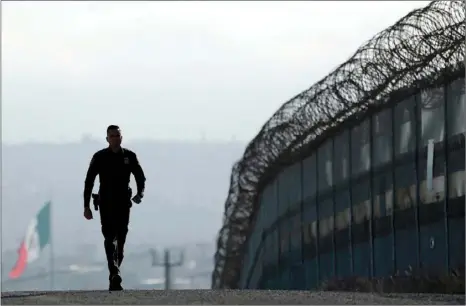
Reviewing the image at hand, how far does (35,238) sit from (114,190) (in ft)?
470

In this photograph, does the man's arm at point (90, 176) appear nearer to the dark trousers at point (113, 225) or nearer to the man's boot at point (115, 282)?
the dark trousers at point (113, 225)

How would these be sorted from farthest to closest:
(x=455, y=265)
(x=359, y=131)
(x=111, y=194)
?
(x=359, y=131), (x=455, y=265), (x=111, y=194)

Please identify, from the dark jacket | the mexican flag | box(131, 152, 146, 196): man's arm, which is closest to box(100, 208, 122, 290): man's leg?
the dark jacket

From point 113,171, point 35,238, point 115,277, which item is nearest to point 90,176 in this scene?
point 113,171

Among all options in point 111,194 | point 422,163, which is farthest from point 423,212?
point 111,194

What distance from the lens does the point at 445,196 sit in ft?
90.7

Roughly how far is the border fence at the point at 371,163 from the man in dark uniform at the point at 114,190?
316 inches

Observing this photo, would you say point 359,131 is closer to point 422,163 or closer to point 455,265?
point 422,163

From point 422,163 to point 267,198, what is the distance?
1743 cm

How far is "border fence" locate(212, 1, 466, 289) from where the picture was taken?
2741 cm

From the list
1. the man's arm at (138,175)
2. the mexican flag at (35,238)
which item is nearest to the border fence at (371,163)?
the man's arm at (138,175)

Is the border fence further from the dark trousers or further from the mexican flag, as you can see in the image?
the mexican flag

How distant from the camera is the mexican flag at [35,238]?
455 ft

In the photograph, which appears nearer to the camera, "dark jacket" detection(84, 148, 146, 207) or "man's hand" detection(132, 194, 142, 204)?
"dark jacket" detection(84, 148, 146, 207)
